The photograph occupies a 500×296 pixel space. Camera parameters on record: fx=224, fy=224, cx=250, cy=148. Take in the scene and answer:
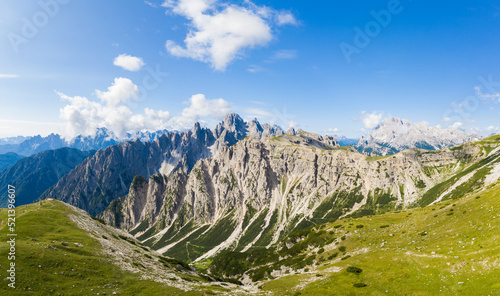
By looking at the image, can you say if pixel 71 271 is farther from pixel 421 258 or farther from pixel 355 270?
pixel 421 258

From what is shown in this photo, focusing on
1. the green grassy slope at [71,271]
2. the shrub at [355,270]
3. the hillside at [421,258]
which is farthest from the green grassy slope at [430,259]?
the green grassy slope at [71,271]

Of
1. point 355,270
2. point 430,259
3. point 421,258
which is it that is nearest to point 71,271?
point 355,270

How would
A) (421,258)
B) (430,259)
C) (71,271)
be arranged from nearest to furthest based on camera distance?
(430,259) → (71,271) → (421,258)

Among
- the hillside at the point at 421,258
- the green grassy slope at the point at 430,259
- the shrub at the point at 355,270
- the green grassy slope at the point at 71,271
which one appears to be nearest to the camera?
the green grassy slope at the point at 430,259

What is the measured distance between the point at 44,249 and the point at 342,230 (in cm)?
10912

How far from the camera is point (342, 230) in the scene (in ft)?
351

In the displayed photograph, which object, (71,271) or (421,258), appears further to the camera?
(421,258)

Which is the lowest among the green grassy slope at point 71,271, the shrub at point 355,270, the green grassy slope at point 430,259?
the shrub at point 355,270

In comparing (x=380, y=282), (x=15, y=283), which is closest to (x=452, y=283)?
(x=380, y=282)

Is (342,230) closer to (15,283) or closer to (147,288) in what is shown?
(147,288)

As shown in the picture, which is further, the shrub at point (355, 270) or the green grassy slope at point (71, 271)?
the shrub at point (355, 270)

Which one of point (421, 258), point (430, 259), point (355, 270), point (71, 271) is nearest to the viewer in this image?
point (430, 259)

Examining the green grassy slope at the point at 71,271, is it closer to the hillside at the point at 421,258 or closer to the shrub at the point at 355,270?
the hillside at the point at 421,258

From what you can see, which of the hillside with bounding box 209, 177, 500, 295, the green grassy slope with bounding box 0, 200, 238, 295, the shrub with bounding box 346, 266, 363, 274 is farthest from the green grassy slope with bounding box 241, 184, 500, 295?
the green grassy slope with bounding box 0, 200, 238, 295
